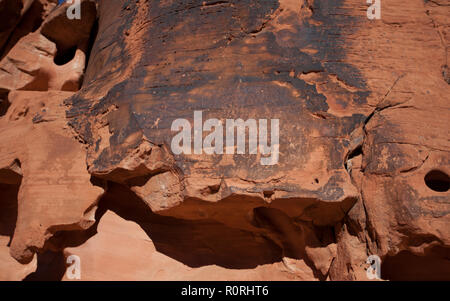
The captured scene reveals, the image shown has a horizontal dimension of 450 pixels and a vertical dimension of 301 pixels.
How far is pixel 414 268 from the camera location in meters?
2.58

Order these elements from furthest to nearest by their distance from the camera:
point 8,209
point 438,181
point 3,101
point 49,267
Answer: point 3,101 → point 8,209 → point 49,267 → point 438,181

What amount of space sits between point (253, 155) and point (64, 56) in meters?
3.52

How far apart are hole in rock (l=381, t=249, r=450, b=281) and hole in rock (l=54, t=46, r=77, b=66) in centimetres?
432

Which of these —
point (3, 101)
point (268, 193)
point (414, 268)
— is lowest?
point (414, 268)

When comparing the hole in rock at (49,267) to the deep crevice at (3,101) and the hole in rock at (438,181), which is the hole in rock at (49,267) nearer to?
the deep crevice at (3,101)

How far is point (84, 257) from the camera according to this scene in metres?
2.88

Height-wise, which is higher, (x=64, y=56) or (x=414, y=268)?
(x=64, y=56)

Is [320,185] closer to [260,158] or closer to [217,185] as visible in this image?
[260,158]

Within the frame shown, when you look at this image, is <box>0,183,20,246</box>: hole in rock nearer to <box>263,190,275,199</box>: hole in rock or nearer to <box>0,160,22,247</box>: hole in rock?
<box>0,160,22,247</box>: hole in rock

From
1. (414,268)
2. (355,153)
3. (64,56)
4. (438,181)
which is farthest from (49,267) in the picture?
(438,181)

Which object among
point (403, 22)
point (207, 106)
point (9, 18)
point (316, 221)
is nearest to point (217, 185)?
point (207, 106)

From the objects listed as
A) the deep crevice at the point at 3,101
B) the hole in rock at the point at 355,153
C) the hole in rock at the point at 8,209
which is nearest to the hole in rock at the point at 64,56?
the deep crevice at the point at 3,101

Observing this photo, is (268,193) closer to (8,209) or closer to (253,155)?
(253,155)
